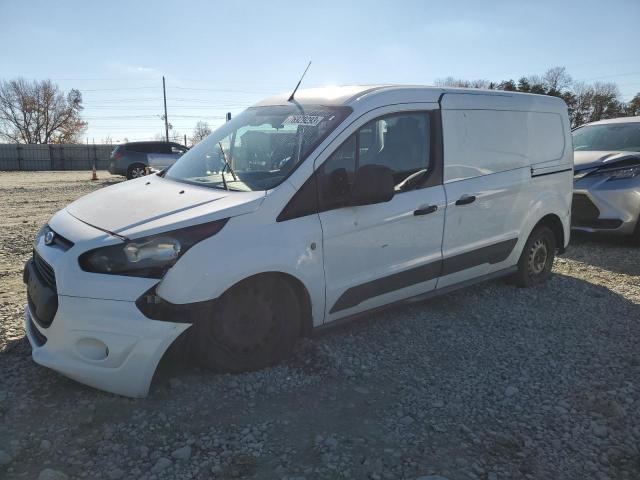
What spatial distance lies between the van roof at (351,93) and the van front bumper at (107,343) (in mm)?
2003

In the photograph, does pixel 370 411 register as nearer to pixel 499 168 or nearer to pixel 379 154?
pixel 379 154

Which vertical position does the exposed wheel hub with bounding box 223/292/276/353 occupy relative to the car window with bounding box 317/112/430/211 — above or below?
below

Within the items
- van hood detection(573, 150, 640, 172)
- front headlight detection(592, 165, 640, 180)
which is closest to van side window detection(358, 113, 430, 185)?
van hood detection(573, 150, 640, 172)

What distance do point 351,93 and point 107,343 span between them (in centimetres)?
242

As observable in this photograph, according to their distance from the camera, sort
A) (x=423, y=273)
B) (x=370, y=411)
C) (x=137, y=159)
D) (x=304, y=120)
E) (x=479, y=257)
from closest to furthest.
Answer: (x=370, y=411) < (x=304, y=120) < (x=423, y=273) < (x=479, y=257) < (x=137, y=159)

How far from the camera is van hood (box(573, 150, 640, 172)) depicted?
712 cm

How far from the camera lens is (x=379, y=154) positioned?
373cm

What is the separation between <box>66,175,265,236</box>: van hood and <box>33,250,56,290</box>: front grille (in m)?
0.34

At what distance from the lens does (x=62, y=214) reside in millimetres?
3467

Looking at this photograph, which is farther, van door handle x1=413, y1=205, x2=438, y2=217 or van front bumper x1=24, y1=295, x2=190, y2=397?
van door handle x1=413, y1=205, x2=438, y2=217

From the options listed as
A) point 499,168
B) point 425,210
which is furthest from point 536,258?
point 425,210

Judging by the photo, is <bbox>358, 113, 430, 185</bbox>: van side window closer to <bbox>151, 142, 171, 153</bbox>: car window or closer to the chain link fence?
<bbox>151, 142, 171, 153</bbox>: car window

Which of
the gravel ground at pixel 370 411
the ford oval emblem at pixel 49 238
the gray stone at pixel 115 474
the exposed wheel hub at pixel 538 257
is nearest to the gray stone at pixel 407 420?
the gravel ground at pixel 370 411

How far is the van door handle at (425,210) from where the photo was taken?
3822 mm
